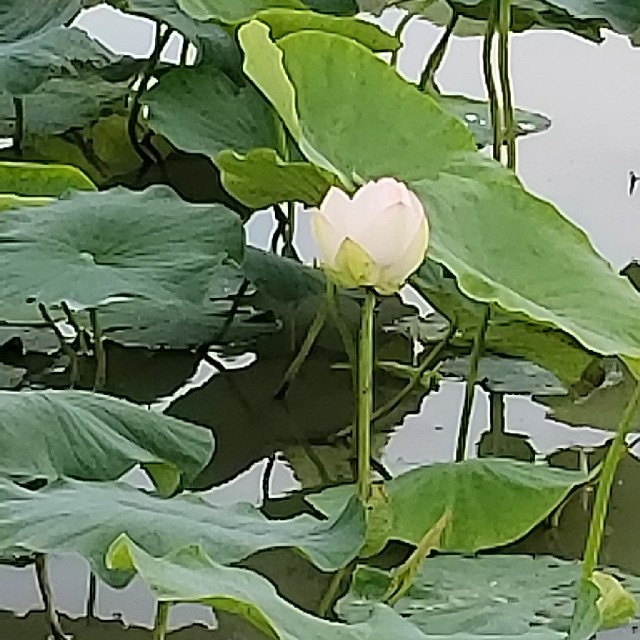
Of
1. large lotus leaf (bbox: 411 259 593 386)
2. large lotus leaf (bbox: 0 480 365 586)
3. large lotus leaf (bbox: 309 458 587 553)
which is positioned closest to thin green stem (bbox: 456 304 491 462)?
large lotus leaf (bbox: 411 259 593 386)

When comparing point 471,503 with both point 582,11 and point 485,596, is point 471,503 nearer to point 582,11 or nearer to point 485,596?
point 485,596

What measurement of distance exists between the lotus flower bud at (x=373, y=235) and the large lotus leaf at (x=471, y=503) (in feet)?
0.36

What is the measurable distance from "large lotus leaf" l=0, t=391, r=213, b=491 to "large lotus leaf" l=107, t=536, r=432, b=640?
0.42ft

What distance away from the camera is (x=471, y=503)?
1.97ft

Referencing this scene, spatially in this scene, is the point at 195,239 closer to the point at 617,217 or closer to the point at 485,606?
the point at 485,606

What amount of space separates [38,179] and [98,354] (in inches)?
5.9

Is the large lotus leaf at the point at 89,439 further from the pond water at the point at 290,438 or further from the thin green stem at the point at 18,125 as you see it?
the thin green stem at the point at 18,125

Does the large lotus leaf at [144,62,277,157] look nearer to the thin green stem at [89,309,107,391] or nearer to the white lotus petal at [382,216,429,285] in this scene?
the thin green stem at [89,309,107,391]

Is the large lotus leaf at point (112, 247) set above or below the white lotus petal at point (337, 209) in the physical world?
below

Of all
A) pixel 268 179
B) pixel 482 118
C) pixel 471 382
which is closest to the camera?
pixel 268 179

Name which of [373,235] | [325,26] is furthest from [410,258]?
[325,26]

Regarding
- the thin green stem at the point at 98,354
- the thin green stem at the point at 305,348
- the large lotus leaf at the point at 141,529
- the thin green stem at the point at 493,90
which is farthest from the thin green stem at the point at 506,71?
the large lotus leaf at the point at 141,529

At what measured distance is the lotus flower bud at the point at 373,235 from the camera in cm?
50

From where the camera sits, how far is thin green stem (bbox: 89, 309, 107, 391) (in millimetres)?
767
